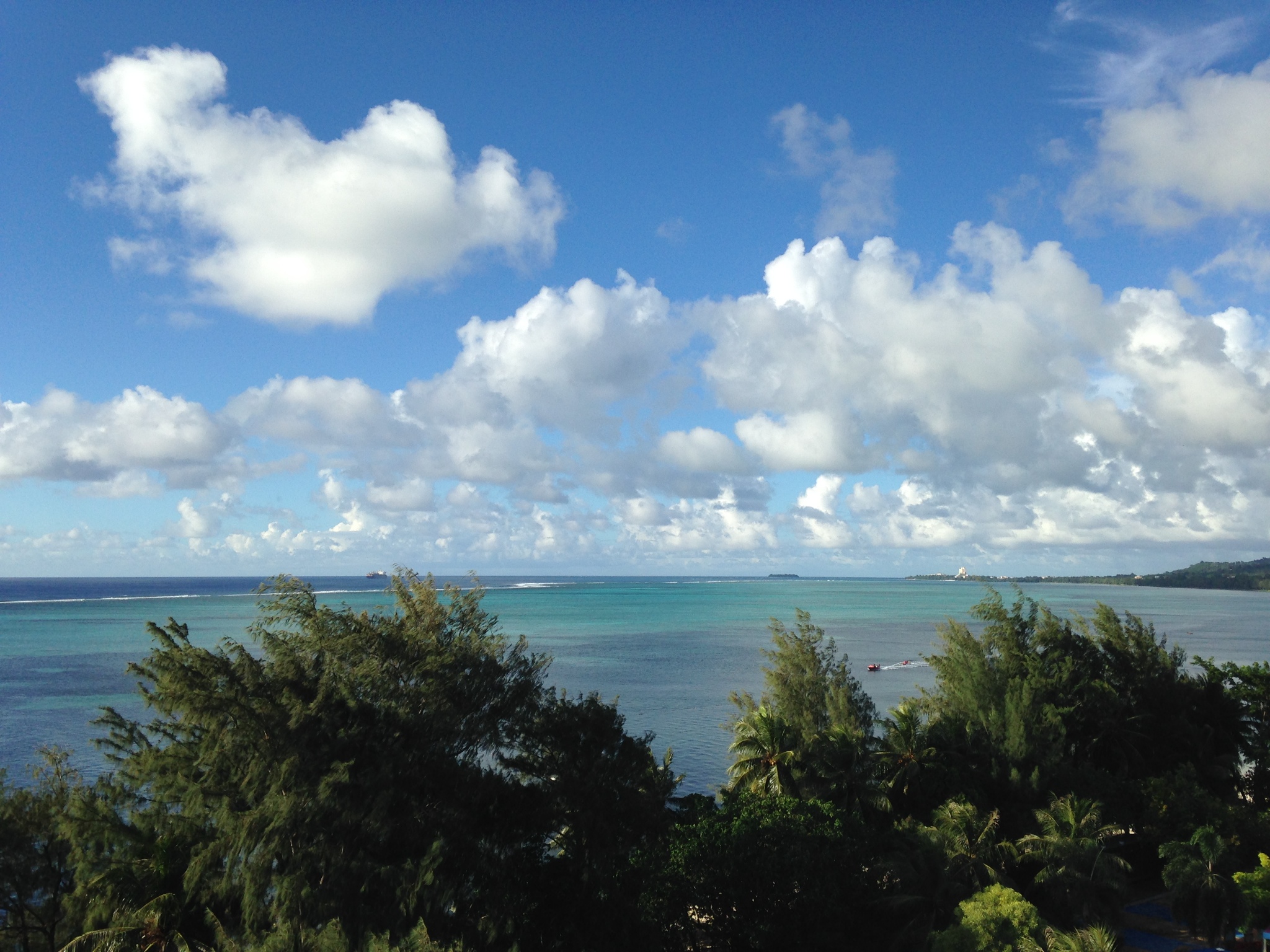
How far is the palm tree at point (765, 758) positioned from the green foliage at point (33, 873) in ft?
76.9

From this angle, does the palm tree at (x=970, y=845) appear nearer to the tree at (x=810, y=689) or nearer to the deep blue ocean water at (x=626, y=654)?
the tree at (x=810, y=689)

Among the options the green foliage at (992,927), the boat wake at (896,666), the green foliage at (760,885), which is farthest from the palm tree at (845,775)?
the boat wake at (896,666)

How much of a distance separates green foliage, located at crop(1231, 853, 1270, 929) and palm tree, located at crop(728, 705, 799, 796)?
49.5 ft

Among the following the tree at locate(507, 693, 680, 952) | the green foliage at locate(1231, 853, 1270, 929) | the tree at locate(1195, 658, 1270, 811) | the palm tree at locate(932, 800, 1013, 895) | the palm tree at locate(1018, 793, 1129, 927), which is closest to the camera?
the tree at locate(507, 693, 680, 952)

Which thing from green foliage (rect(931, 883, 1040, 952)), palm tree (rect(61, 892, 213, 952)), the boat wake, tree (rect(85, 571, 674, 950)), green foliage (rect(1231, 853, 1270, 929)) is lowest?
the boat wake

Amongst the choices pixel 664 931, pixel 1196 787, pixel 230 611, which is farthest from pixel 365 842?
pixel 230 611

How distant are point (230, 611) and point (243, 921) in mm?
169889

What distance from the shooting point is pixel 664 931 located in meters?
26.6

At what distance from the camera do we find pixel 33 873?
787 inches

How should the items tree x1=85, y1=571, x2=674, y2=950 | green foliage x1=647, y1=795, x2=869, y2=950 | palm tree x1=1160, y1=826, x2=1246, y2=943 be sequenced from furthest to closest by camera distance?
1. palm tree x1=1160, y1=826, x2=1246, y2=943
2. green foliage x1=647, y1=795, x2=869, y2=950
3. tree x1=85, y1=571, x2=674, y2=950

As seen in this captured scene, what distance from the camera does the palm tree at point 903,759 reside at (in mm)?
34812

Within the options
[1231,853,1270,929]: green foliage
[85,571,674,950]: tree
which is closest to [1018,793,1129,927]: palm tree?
[1231,853,1270,929]: green foliage

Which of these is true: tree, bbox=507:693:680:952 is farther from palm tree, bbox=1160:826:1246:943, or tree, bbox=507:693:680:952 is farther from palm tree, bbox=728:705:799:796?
palm tree, bbox=1160:826:1246:943

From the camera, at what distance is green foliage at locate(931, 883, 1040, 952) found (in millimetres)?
23781
